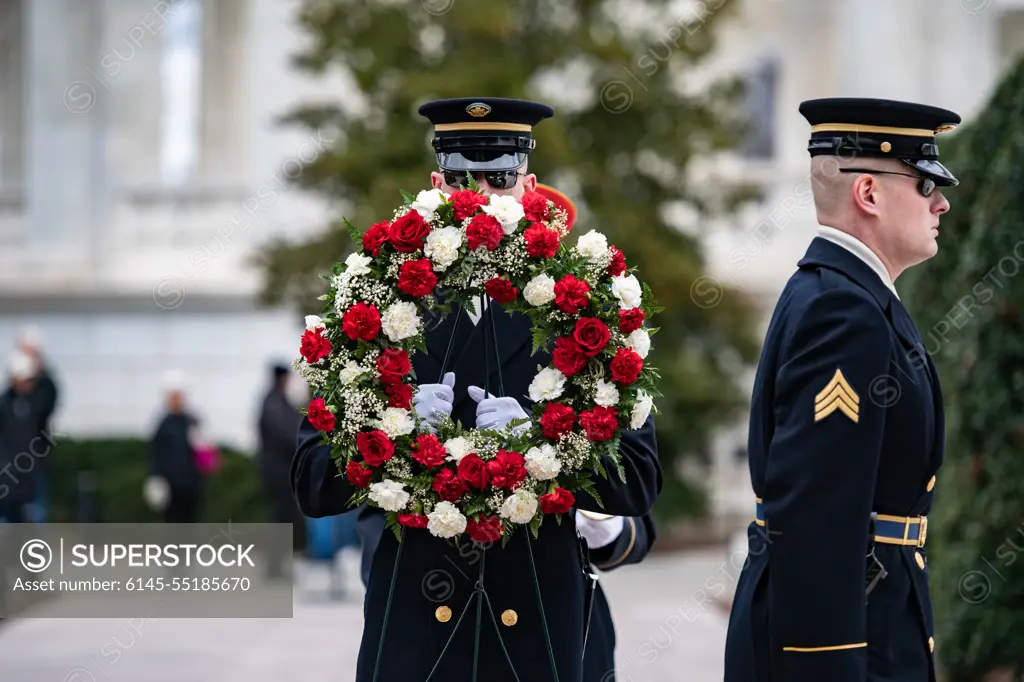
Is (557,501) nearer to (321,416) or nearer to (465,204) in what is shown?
(321,416)

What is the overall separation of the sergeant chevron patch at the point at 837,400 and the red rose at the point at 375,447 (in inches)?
41.9

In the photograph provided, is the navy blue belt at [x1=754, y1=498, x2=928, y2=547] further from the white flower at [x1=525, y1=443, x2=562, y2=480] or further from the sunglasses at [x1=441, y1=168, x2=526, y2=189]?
the sunglasses at [x1=441, y1=168, x2=526, y2=189]

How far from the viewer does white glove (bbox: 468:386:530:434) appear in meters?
3.61

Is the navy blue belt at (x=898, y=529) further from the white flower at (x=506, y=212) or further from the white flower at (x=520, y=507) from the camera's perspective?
the white flower at (x=506, y=212)

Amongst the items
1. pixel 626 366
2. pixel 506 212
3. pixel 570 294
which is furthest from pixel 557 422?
pixel 506 212

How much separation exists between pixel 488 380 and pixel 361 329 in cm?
40

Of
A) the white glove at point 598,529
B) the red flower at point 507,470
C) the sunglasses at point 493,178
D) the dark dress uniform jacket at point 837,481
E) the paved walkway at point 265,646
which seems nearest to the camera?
the dark dress uniform jacket at point 837,481

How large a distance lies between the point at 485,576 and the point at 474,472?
0.38 metres

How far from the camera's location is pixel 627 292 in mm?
3654

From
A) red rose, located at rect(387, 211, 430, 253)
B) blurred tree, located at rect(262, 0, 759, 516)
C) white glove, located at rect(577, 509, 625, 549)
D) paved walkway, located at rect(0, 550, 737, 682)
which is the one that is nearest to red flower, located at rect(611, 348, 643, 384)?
red rose, located at rect(387, 211, 430, 253)

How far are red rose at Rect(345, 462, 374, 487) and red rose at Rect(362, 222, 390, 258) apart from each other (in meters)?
0.56

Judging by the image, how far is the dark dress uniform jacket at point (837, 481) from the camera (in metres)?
3.29

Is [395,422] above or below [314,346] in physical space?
below

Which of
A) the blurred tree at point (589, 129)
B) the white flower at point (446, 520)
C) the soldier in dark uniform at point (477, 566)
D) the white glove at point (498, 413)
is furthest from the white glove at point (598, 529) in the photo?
the blurred tree at point (589, 129)
